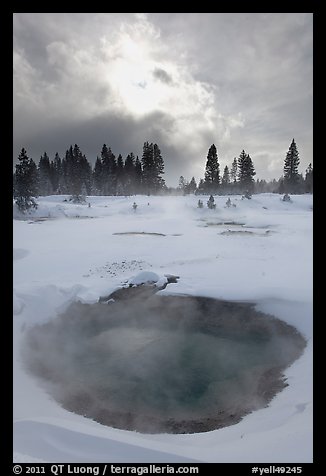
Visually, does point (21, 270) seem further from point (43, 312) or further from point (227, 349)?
point (227, 349)

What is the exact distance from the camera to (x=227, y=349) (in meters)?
10.9

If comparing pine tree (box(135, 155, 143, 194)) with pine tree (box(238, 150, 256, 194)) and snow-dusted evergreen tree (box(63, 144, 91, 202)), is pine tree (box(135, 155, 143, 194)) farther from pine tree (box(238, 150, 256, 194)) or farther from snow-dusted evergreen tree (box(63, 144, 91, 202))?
pine tree (box(238, 150, 256, 194))

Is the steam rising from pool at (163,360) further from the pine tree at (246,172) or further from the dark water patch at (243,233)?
the pine tree at (246,172)

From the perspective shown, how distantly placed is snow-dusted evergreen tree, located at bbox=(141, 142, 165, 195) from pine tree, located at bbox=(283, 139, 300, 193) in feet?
88.3

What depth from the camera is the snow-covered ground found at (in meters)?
5.46

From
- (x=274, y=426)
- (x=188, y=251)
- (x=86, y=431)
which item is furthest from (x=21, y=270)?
(x=274, y=426)

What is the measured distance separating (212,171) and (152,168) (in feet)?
46.0

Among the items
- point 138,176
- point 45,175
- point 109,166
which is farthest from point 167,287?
point 45,175

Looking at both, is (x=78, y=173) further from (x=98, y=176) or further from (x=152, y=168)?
(x=152, y=168)

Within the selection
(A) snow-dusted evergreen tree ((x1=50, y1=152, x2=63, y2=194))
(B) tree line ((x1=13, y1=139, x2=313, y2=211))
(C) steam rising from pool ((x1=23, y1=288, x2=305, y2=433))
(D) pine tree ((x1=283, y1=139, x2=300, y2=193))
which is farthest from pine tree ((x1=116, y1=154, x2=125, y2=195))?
(C) steam rising from pool ((x1=23, y1=288, x2=305, y2=433))

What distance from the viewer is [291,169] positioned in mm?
62594

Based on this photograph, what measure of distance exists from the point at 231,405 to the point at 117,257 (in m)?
13.4

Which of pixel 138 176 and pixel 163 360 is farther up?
pixel 138 176

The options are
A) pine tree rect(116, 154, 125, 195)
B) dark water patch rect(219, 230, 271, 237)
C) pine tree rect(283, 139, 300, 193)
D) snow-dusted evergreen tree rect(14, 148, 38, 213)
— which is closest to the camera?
dark water patch rect(219, 230, 271, 237)
